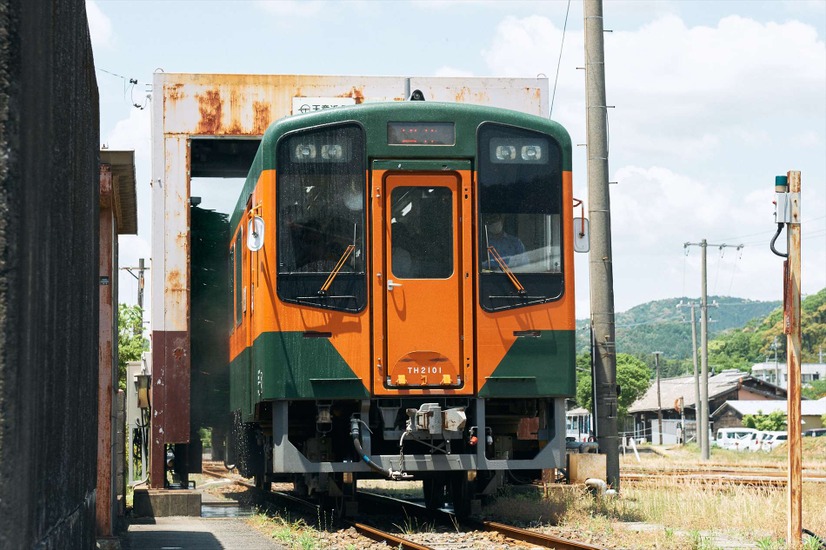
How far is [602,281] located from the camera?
15859 mm

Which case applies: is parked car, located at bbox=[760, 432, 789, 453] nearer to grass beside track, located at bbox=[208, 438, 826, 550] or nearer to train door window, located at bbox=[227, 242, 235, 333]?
grass beside track, located at bbox=[208, 438, 826, 550]

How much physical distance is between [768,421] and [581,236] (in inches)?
2664

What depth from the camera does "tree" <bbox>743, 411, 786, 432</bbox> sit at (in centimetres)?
7469

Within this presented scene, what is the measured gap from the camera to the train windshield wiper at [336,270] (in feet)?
36.7

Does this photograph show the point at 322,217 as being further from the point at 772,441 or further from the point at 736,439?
the point at 736,439

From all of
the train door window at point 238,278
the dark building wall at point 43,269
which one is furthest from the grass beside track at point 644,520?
the dark building wall at point 43,269

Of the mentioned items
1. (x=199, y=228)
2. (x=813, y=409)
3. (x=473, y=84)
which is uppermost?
(x=473, y=84)

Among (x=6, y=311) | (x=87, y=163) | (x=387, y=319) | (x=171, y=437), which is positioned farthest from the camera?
(x=171, y=437)

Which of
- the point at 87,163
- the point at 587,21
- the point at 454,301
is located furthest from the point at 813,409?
the point at 87,163

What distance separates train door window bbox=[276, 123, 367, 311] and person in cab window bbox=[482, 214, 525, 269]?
Result: 3.89ft

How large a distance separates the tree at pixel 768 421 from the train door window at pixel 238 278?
64.6 m

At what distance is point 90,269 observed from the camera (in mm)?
7164

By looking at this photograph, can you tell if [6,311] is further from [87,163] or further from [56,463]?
[87,163]

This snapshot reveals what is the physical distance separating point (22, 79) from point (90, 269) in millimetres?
3685
